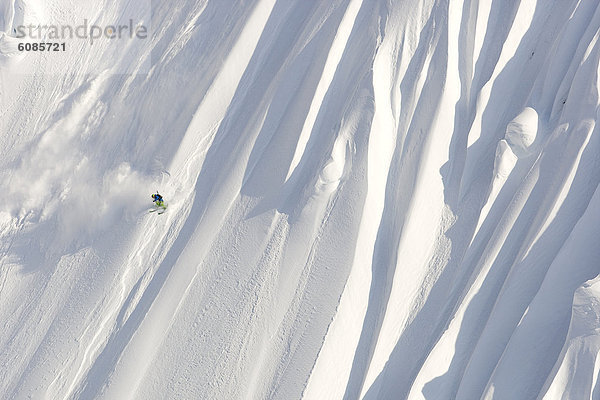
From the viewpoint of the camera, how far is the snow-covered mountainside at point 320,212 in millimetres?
9375

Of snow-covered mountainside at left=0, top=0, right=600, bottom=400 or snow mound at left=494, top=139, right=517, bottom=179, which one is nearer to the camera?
snow-covered mountainside at left=0, top=0, right=600, bottom=400

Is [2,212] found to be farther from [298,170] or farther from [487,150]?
[487,150]

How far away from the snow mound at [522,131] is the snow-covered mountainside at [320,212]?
5 centimetres

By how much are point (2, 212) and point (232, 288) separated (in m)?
5.03

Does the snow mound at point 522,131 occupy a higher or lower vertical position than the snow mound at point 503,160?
higher

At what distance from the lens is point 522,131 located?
33.0 ft

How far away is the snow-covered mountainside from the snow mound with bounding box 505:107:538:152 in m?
0.05

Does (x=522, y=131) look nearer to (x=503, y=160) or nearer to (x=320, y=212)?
(x=503, y=160)

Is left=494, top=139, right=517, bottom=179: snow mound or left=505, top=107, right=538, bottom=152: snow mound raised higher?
left=505, top=107, right=538, bottom=152: snow mound

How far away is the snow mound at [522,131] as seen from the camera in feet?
33.0

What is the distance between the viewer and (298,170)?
11039mm

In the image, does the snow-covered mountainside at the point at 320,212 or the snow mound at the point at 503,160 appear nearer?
the snow-covered mountainside at the point at 320,212

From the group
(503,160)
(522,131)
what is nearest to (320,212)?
(503,160)

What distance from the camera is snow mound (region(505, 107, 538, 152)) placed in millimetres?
10062
